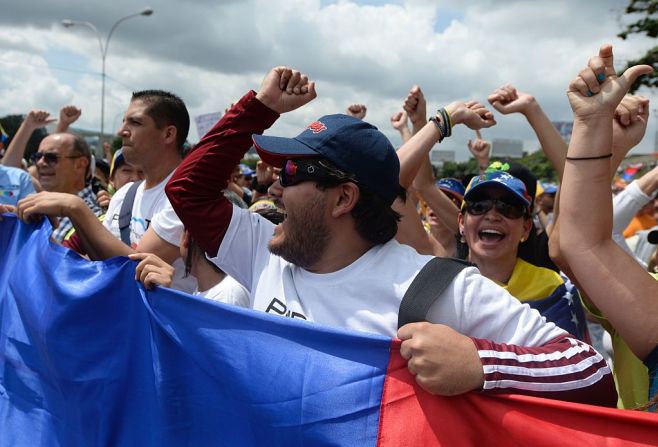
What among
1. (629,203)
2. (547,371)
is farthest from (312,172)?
(629,203)

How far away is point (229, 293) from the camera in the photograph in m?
2.61

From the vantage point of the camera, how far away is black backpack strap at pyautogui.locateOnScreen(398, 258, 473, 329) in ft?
5.25

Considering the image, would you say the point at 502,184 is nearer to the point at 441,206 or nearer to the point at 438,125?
the point at 438,125

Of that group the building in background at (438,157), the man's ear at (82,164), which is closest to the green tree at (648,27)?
the building in background at (438,157)

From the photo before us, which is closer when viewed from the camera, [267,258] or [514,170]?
[267,258]

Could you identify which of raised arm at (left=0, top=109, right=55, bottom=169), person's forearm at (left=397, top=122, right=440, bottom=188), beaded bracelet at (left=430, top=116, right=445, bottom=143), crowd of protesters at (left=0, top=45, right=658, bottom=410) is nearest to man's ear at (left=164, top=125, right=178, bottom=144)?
crowd of protesters at (left=0, top=45, right=658, bottom=410)

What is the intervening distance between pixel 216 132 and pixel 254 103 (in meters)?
0.19

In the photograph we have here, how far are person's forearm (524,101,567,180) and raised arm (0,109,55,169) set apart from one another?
5200 mm

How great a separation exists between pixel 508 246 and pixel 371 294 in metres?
1.38

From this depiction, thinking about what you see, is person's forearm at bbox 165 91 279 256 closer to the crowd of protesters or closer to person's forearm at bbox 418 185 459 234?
the crowd of protesters

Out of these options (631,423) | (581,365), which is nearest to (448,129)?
(581,365)

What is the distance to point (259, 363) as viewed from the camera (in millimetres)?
1750

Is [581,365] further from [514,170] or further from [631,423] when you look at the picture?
[514,170]

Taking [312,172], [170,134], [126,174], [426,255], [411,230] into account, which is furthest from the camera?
[126,174]
